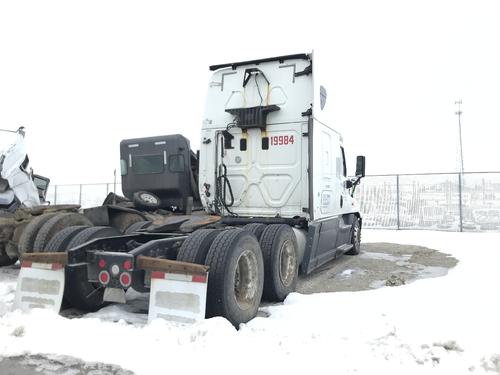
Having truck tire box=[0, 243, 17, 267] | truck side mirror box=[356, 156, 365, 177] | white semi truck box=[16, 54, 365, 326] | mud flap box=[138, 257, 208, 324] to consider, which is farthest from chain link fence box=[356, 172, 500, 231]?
mud flap box=[138, 257, 208, 324]

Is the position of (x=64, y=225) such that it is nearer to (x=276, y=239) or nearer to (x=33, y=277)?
(x=33, y=277)

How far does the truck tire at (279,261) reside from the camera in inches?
219

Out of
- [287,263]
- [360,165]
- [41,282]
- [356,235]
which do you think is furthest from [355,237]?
[41,282]

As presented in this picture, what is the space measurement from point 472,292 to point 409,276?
1735mm

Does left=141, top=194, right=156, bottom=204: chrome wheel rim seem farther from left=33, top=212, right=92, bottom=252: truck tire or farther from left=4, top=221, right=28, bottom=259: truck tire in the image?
left=4, top=221, right=28, bottom=259: truck tire

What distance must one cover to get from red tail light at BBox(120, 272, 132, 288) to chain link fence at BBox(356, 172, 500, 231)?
51.7 ft

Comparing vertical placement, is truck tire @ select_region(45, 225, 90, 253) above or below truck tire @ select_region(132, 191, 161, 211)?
below

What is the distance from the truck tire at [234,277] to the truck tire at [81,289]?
151 cm

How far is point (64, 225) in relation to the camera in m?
6.54

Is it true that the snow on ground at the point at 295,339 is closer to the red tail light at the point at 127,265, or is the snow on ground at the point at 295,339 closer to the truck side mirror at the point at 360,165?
the red tail light at the point at 127,265

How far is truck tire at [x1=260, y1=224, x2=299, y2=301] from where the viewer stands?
219 inches

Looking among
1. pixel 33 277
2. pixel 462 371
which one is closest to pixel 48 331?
pixel 33 277

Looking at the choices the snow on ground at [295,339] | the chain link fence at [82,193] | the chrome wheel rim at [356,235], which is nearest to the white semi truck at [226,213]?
the snow on ground at [295,339]

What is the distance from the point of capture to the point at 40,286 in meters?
4.57
